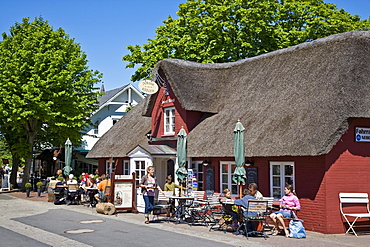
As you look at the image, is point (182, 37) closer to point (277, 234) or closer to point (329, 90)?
point (329, 90)

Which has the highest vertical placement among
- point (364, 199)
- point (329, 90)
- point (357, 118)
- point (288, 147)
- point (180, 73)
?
point (180, 73)

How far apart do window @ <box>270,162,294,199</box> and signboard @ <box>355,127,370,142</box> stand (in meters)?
2.20

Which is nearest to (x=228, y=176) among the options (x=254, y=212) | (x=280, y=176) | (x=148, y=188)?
(x=280, y=176)

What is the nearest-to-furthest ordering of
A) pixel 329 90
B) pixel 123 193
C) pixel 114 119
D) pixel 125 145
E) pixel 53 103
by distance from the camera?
pixel 329 90 < pixel 123 193 < pixel 125 145 < pixel 53 103 < pixel 114 119

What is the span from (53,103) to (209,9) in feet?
38.9

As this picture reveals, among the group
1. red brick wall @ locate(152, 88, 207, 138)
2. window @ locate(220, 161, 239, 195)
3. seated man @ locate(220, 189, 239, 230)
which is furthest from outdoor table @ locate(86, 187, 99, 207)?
seated man @ locate(220, 189, 239, 230)

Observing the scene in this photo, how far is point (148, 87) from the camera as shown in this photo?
2108 cm

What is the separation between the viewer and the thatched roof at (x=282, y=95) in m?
13.9

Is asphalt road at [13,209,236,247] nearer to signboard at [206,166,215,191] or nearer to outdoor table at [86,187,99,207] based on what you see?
outdoor table at [86,187,99,207]

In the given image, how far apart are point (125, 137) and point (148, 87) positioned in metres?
5.21

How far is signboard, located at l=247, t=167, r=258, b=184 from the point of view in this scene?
16.0 m

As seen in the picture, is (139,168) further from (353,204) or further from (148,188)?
(353,204)

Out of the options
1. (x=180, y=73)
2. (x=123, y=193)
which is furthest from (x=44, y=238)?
(x=180, y=73)

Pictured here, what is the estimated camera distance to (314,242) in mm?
12086
